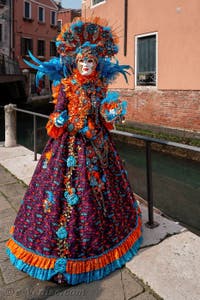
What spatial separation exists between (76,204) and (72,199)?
0.14 ft

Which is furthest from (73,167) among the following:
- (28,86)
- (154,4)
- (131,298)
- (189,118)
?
(28,86)

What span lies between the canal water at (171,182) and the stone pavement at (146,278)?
7.15 feet

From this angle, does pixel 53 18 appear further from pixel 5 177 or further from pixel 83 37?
pixel 83 37

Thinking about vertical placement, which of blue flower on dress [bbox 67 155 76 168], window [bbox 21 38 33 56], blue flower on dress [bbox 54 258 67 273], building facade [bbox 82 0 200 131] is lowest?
blue flower on dress [bbox 54 258 67 273]

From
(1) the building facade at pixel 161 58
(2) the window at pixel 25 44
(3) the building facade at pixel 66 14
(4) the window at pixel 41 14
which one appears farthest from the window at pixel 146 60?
(3) the building facade at pixel 66 14

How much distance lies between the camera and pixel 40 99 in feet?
79.7

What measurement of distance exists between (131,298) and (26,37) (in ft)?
94.7

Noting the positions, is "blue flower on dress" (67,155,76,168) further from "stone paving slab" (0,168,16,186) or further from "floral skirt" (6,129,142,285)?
"stone paving slab" (0,168,16,186)

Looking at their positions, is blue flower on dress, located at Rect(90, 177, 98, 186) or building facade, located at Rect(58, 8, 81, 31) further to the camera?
building facade, located at Rect(58, 8, 81, 31)

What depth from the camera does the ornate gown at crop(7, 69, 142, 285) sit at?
188cm

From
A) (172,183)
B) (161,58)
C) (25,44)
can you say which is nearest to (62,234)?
(172,183)

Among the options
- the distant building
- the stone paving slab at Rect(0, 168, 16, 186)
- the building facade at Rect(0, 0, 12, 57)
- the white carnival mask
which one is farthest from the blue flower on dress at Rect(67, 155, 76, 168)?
the building facade at Rect(0, 0, 12, 57)

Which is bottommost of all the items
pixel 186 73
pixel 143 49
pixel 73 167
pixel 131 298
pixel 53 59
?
pixel 131 298

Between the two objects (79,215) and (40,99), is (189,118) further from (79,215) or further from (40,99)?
(40,99)
